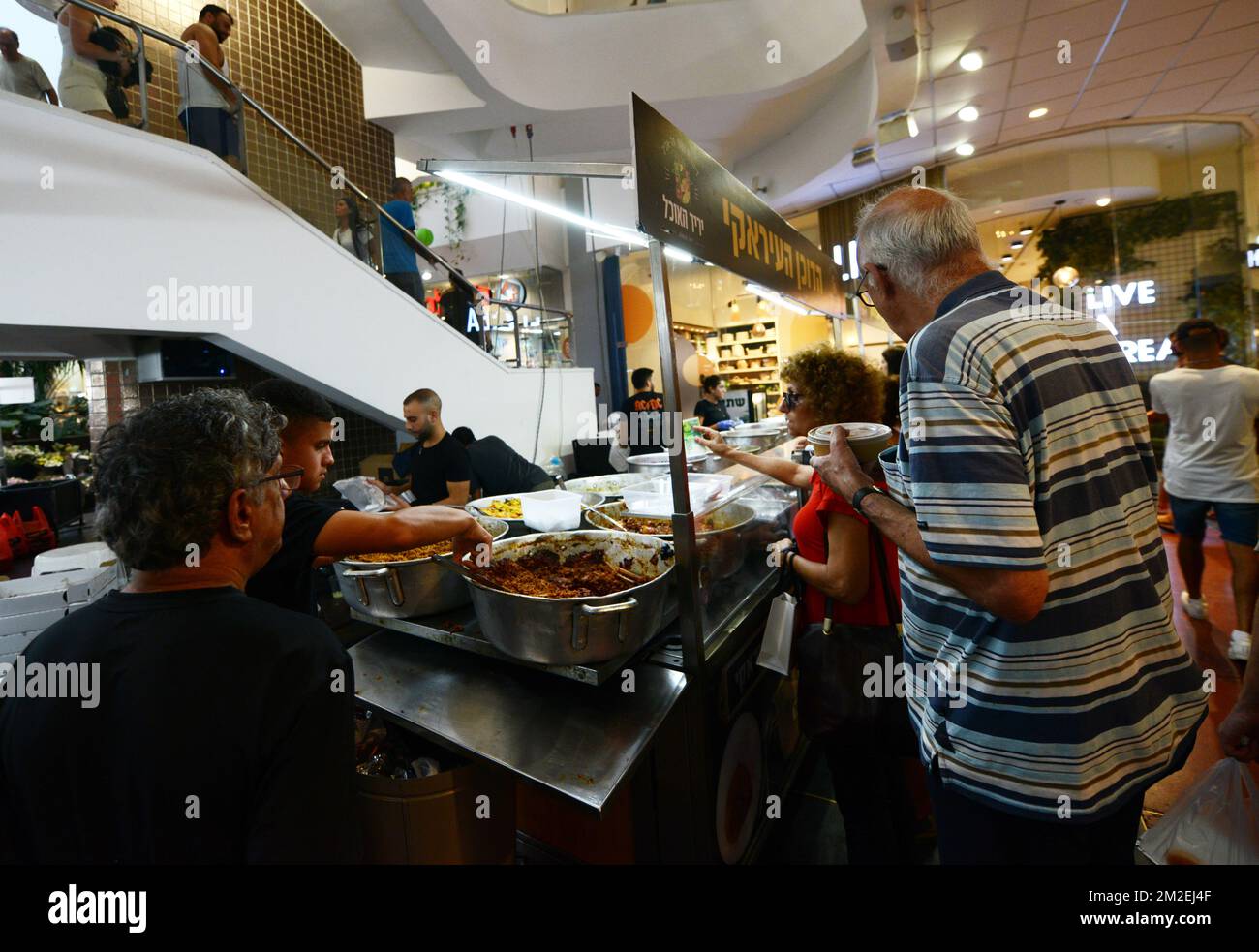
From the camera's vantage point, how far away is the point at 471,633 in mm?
1720

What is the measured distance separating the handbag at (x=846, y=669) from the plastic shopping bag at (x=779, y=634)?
0.14m

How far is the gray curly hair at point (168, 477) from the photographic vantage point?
97 centimetres

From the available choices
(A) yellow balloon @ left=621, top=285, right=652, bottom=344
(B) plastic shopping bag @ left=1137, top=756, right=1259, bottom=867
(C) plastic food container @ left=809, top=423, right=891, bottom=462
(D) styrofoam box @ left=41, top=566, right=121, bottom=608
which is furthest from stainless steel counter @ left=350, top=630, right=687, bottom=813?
(A) yellow balloon @ left=621, top=285, right=652, bottom=344

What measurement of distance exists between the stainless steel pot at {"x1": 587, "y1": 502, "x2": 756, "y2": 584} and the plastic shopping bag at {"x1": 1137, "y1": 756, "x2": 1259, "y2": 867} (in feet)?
3.93

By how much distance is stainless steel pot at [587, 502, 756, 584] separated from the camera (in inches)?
71.6

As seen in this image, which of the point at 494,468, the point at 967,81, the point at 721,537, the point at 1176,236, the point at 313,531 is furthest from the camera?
the point at 1176,236

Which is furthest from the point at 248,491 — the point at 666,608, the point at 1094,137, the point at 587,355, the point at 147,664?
the point at 1094,137

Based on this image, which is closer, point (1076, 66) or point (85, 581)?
point (85, 581)

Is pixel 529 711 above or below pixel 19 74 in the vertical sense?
below

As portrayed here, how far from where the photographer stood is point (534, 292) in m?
11.8

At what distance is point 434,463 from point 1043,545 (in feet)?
11.2

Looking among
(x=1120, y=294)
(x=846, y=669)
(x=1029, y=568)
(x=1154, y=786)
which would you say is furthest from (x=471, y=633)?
(x=1120, y=294)

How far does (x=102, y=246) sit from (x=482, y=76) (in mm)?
4134

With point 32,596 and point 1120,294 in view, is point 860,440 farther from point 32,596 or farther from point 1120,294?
point 1120,294
